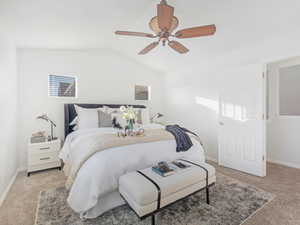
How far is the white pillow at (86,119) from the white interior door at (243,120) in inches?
104

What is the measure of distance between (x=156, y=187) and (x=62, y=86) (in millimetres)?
3172

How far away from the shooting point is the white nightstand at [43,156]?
283 cm

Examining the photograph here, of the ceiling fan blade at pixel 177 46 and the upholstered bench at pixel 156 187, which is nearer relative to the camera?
the upholstered bench at pixel 156 187

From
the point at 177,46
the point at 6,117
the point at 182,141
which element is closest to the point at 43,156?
the point at 6,117

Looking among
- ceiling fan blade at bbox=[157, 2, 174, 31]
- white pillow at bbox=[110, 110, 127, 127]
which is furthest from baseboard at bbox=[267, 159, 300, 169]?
ceiling fan blade at bbox=[157, 2, 174, 31]

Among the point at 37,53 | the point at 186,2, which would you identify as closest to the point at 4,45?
the point at 37,53

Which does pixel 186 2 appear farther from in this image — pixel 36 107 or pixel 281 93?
pixel 36 107

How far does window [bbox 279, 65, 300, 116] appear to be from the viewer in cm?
319

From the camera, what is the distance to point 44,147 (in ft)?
9.54

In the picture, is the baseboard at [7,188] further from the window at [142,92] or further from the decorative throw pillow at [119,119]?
the window at [142,92]

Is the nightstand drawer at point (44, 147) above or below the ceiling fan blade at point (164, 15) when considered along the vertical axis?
below

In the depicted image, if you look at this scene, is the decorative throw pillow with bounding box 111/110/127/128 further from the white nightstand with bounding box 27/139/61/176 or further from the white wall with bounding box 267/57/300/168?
the white wall with bounding box 267/57/300/168

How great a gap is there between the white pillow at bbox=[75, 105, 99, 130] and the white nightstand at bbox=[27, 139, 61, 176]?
1.87ft

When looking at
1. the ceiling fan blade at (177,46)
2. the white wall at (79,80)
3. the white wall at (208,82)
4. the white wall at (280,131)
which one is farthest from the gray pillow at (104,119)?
the white wall at (280,131)
